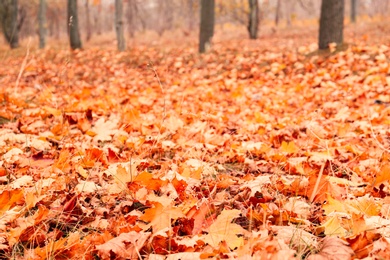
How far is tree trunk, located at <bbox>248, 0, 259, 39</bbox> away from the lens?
1384cm

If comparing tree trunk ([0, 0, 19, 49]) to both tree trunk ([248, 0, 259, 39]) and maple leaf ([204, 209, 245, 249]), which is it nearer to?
tree trunk ([248, 0, 259, 39])

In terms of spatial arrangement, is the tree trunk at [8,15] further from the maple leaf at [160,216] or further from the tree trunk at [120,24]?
Result: the maple leaf at [160,216]

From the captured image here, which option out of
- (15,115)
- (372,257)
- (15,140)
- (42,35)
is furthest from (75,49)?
(372,257)

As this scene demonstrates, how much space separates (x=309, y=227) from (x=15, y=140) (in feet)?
6.93

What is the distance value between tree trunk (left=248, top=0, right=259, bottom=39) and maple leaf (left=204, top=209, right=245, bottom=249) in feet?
43.8

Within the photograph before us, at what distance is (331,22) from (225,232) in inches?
294

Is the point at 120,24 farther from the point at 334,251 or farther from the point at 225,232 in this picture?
the point at 334,251

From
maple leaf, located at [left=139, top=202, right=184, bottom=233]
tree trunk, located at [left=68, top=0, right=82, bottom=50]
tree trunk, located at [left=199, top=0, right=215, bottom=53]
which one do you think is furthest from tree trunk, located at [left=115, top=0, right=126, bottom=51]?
maple leaf, located at [left=139, top=202, right=184, bottom=233]

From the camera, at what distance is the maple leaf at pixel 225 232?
142 centimetres

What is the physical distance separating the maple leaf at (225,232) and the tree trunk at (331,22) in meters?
7.36

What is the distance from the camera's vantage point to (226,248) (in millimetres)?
1359

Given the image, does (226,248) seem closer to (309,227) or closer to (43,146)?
(309,227)

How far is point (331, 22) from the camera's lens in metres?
7.89

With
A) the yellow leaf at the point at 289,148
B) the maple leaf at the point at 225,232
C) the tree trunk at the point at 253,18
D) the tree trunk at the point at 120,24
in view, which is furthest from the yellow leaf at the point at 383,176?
the tree trunk at the point at 253,18
